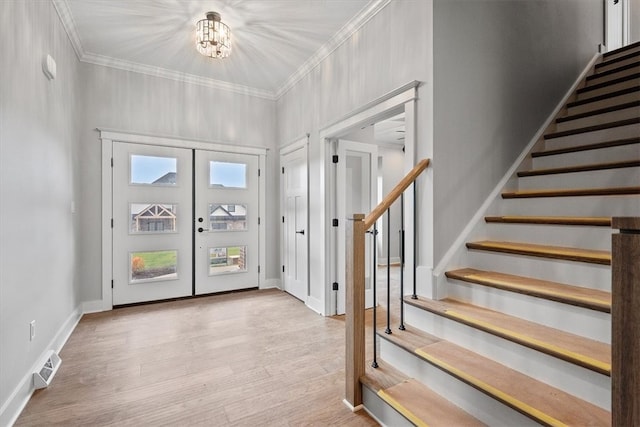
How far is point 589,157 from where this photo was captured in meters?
2.38

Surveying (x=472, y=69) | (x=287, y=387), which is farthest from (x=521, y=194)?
(x=287, y=387)

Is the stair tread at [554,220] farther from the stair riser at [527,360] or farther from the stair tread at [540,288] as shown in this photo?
the stair riser at [527,360]

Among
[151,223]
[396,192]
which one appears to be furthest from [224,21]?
[151,223]

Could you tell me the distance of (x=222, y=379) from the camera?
214 centimetres

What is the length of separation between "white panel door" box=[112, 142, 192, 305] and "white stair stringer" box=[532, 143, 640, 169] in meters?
3.93

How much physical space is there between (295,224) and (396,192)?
2.31 m

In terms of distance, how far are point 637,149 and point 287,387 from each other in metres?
2.95

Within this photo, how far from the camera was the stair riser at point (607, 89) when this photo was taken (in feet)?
9.11

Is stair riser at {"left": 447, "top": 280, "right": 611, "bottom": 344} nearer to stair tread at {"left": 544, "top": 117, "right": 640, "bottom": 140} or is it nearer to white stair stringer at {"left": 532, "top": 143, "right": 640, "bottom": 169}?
white stair stringer at {"left": 532, "top": 143, "right": 640, "bottom": 169}

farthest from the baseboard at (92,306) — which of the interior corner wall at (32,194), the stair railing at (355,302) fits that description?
the stair railing at (355,302)

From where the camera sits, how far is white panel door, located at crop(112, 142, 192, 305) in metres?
3.71

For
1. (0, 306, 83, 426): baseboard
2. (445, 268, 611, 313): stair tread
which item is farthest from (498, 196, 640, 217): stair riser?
(0, 306, 83, 426): baseboard

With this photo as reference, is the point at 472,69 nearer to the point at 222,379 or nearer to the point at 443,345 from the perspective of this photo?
the point at 443,345

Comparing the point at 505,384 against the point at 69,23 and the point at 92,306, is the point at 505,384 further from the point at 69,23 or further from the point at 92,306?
the point at 69,23
